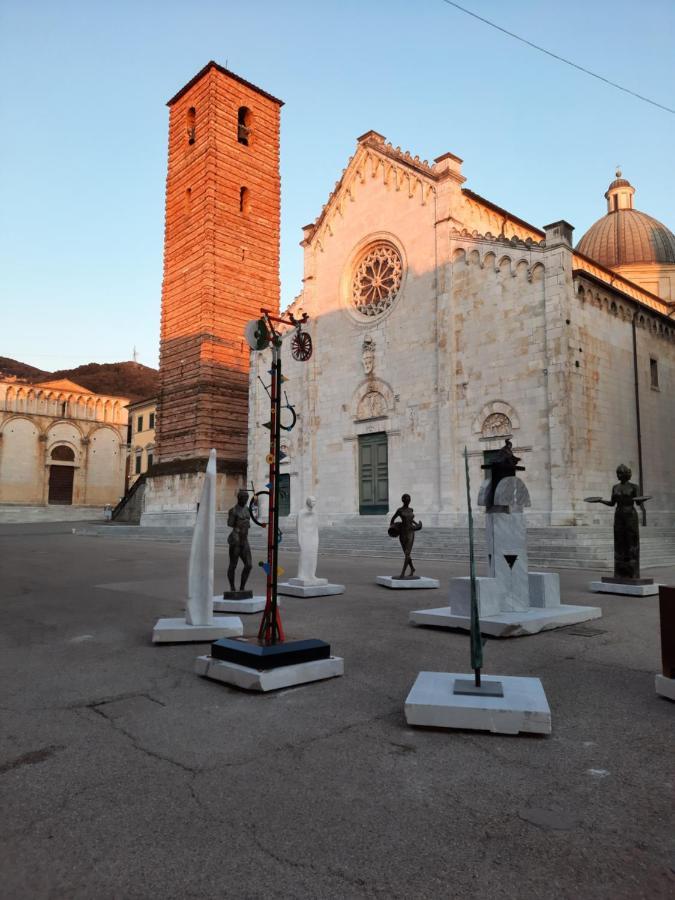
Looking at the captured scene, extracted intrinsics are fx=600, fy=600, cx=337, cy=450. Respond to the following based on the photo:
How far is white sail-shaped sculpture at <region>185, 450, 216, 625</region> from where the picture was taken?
6.69m

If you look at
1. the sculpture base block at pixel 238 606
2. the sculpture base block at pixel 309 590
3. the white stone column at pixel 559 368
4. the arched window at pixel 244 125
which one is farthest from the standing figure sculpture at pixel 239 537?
the arched window at pixel 244 125

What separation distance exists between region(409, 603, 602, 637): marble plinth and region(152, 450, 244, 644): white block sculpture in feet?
7.80

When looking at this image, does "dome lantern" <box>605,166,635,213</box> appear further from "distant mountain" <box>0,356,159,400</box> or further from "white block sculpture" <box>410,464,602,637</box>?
"distant mountain" <box>0,356,159,400</box>

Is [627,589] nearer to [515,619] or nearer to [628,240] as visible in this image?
[515,619]

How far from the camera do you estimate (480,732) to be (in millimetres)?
3910

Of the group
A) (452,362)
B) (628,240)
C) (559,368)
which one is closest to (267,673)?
(559,368)

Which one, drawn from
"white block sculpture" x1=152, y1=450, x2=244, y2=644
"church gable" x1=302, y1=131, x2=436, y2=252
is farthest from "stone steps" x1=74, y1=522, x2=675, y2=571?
"church gable" x1=302, y1=131, x2=436, y2=252

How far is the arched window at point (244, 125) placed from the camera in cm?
3734

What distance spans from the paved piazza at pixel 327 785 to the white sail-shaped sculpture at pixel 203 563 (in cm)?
72

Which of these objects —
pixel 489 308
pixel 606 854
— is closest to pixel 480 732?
pixel 606 854

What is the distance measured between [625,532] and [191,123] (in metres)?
37.4

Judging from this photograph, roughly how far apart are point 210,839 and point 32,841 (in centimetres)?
76

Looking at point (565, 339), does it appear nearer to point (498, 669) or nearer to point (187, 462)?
point (498, 669)

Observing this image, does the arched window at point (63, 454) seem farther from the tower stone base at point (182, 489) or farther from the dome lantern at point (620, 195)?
the dome lantern at point (620, 195)
